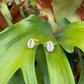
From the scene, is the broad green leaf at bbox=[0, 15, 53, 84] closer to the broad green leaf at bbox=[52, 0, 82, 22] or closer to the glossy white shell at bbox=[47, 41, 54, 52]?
the glossy white shell at bbox=[47, 41, 54, 52]

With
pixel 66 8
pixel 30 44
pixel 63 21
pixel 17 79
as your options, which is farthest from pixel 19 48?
pixel 66 8

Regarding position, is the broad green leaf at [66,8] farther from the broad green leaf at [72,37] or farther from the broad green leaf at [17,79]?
the broad green leaf at [17,79]

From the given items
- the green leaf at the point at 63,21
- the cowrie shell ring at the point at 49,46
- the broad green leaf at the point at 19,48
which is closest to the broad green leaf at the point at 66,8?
the green leaf at the point at 63,21

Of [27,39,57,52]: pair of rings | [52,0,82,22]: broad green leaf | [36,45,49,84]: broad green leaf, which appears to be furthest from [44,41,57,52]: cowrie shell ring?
[52,0,82,22]: broad green leaf

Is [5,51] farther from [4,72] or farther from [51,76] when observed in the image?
[51,76]

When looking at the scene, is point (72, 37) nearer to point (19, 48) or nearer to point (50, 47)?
point (50, 47)

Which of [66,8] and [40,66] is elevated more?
[66,8]
